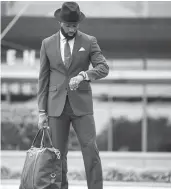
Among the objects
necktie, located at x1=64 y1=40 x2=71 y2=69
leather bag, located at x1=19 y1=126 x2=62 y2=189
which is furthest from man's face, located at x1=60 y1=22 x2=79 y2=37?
leather bag, located at x1=19 y1=126 x2=62 y2=189

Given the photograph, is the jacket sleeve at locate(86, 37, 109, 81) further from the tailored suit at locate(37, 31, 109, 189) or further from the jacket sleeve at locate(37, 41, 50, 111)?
the jacket sleeve at locate(37, 41, 50, 111)

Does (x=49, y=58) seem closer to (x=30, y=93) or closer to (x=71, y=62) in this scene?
(x=71, y=62)

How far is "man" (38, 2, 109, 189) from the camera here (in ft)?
17.0

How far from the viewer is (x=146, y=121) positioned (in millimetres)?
8836

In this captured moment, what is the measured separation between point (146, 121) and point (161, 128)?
0.83 ft

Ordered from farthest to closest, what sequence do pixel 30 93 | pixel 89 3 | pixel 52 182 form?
pixel 30 93, pixel 89 3, pixel 52 182

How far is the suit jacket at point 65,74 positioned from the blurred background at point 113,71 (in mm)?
2813

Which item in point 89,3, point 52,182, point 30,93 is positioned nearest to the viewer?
point 52,182

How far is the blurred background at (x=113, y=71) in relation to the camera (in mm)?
8234

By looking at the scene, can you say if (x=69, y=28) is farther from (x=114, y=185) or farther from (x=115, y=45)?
(x=115, y=45)

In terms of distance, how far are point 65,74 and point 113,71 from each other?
10.8 feet

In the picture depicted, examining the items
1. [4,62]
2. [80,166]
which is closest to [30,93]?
[4,62]

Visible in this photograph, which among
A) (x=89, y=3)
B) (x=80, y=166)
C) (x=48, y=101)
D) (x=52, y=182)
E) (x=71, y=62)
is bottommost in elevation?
(x=80, y=166)

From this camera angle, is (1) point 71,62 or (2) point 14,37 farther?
(2) point 14,37
